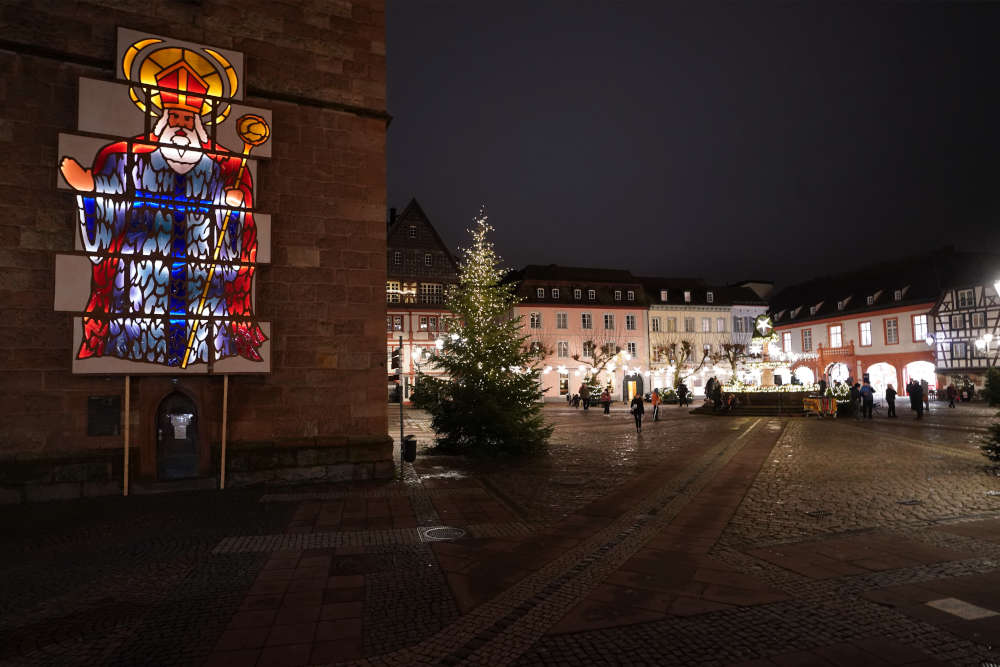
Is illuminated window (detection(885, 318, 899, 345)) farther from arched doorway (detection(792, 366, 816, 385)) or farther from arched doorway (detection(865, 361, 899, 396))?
arched doorway (detection(792, 366, 816, 385))

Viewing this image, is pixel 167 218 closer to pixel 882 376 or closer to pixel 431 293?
pixel 431 293

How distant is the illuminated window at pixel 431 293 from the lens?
146 ft

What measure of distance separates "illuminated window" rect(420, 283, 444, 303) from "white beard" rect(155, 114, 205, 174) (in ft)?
113

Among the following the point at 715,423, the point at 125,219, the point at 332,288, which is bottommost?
the point at 715,423

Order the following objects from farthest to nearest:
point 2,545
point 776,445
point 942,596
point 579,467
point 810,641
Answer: point 776,445
point 579,467
point 2,545
point 942,596
point 810,641

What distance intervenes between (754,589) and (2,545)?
8.17 m

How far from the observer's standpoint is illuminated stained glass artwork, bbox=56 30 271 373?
937 cm

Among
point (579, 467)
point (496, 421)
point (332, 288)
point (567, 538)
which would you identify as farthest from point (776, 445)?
point (332, 288)

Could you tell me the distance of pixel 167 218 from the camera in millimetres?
9953

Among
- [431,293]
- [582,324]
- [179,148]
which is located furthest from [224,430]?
[582,324]

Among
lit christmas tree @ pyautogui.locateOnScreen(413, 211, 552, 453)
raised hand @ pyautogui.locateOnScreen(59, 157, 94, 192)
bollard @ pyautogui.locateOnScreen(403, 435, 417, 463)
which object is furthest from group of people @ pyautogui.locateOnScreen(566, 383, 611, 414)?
raised hand @ pyautogui.locateOnScreen(59, 157, 94, 192)

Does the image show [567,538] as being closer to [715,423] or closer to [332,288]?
[332,288]

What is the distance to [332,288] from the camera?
11328 millimetres

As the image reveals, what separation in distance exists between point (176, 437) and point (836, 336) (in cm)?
5214
